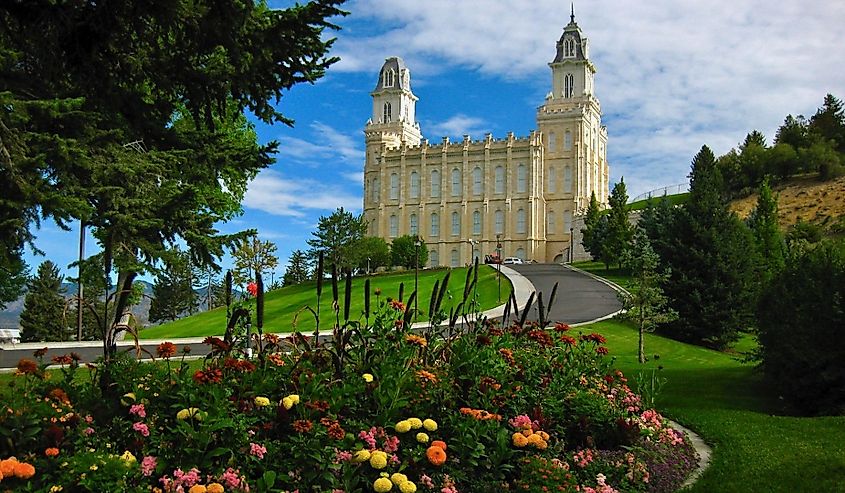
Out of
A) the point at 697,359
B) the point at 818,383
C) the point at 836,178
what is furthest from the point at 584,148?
the point at 818,383

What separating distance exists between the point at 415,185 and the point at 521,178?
13.4 m

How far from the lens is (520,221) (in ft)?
286

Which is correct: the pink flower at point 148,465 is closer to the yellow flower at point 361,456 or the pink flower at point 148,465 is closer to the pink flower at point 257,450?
the pink flower at point 257,450

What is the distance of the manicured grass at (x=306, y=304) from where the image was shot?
3562 centimetres

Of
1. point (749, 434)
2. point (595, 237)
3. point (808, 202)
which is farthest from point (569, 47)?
point (749, 434)

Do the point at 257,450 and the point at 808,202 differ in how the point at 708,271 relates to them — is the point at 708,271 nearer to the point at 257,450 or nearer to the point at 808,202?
the point at 257,450

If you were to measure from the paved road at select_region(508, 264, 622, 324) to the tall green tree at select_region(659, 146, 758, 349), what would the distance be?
3.92 metres

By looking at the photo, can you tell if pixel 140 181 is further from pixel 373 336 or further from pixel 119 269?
pixel 373 336

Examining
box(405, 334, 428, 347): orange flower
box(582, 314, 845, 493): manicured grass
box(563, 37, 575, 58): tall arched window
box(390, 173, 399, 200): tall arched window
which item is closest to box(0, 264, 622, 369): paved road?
box(582, 314, 845, 493): manicured grass

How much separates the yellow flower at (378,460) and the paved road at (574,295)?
22.2m

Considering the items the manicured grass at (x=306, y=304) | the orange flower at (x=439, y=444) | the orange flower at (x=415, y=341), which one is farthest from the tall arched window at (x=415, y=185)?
the orange flower at (x=439, y=444)

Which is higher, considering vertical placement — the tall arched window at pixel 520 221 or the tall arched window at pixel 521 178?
the tall arched window at pixel 521 178

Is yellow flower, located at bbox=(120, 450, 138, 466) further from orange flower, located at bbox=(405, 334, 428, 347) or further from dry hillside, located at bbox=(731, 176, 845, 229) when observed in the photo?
dry hillside, located at bbox=(731, 176, 845, 229)

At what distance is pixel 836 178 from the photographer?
67.4 m
